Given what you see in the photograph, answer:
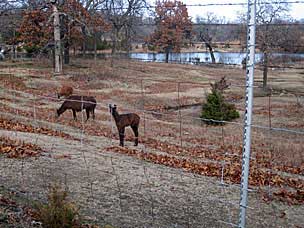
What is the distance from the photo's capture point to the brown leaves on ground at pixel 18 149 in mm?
10288

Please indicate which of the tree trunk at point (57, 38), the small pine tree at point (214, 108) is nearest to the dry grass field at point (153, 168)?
the small pine tree at point (214, 108)

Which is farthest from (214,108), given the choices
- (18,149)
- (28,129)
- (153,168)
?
(18,149)

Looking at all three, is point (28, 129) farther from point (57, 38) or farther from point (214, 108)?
point (57, 38)

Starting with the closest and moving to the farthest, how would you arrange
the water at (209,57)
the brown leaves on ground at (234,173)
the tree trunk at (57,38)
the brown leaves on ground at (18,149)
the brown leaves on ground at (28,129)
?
the brown leaves on ground at (234,173) → the brown leaves on ground at (18,149) → the brown leaves on ground at (28,129) → the tree trunk at (57,38) → the water at (209,57)

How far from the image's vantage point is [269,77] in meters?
48.5

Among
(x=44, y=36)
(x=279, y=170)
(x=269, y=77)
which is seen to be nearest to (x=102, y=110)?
(x=279, y=170)

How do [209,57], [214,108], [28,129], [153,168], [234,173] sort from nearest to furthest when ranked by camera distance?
[234,173] → [153,168] → [28,129] → [214,108] → [209,57]

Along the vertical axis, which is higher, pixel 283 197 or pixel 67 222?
pixel 67 222

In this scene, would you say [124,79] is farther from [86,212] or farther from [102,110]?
[86,212]

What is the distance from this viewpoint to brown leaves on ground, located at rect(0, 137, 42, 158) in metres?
10.3

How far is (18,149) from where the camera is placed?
10594 mm

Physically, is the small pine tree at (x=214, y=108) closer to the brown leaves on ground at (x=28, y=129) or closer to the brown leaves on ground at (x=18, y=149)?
the brown leaves on ground at (x=28, y=129)

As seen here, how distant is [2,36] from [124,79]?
529 inches

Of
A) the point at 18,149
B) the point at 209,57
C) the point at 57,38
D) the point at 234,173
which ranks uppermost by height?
the point at 57,38
